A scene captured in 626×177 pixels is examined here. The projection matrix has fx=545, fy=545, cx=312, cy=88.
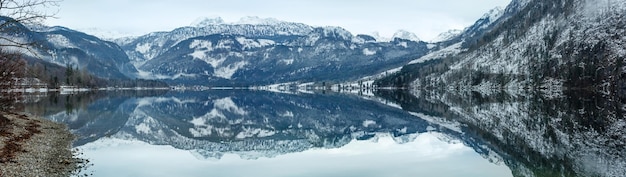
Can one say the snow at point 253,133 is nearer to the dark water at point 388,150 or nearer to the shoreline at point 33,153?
the dark water at point 388,150

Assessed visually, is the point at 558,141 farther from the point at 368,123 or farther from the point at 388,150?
the point at 368,123

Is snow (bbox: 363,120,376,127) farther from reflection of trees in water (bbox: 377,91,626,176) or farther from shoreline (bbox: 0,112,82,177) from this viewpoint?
shoreline (bbox: 0,112,82,177)

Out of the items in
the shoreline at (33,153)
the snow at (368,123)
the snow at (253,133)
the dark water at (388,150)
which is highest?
the shoreline at (33,153)

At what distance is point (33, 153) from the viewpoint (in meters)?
42.6

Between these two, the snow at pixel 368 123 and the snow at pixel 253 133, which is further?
the snow at pixel 368 123

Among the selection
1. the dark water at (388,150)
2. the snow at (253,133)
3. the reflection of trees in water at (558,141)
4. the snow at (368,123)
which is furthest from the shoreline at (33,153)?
the snow at (368,123)

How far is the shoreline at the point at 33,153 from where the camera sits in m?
34.6

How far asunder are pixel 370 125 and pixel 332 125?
23.3ft

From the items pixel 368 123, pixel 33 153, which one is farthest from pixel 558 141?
pixel 33 153

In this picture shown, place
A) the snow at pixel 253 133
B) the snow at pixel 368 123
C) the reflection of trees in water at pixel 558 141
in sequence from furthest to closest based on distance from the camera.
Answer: the snow at pixel 368 123
the snow at pixel 253 133
the reflection of trees in water at pixel 558 141

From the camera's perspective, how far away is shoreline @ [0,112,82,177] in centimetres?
3459

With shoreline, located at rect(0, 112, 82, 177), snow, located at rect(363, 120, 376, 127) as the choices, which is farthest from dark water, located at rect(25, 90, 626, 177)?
snow, located at rect(363, 120, 376, 127)

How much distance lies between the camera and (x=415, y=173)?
4175cm

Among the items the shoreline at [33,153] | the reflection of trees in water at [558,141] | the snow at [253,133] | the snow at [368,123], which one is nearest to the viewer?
the shoreline at [33,153]
